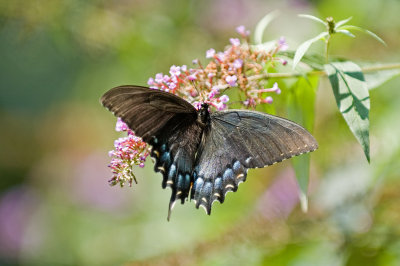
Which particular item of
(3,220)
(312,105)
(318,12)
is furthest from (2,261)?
(312,105)

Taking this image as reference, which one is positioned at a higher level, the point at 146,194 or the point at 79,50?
the point at 79,50

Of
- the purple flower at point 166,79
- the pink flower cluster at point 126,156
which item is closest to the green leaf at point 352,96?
the purple flower at point 166,79

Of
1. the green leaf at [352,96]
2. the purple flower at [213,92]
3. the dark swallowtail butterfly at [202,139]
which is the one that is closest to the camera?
the green leaf at [352,96]

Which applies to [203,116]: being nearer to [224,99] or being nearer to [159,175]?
[224,99]

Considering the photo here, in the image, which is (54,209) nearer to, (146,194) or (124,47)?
(146,194)

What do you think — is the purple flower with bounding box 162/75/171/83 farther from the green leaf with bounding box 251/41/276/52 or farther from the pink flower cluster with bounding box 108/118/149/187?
the green leaf with bounding box 251/41/276/52

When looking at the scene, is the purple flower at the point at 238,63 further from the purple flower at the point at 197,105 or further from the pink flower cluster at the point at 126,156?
the pink flower cluster at the point at 126,156

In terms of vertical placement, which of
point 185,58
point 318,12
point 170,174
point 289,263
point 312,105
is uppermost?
point 318,12

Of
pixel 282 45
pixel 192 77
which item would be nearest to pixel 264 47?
pixel 282 45
